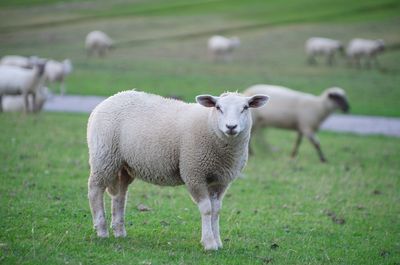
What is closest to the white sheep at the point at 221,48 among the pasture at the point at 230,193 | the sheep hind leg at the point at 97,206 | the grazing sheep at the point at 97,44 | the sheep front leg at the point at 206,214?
the pasture at the point at 230,193

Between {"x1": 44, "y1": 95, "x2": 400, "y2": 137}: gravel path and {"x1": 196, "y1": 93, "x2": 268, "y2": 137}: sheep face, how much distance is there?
44.1ft

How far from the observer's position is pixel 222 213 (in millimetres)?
9438

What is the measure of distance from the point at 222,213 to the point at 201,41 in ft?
134

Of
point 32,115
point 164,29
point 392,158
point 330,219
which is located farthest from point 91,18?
point 330,219

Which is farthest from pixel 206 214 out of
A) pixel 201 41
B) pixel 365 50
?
pixel 201 41

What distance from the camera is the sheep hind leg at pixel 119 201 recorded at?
24.7 ft

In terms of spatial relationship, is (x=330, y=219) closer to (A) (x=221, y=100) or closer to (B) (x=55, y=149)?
(A) (x=221, y=100)

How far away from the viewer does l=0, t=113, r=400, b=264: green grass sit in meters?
6.86

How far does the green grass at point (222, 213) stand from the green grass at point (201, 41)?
1069 cm

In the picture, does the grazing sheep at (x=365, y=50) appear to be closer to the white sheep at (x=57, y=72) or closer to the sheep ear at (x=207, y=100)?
the white sheep at (x=57, y=72)

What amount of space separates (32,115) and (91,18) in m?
47.1

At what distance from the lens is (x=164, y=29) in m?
55.2

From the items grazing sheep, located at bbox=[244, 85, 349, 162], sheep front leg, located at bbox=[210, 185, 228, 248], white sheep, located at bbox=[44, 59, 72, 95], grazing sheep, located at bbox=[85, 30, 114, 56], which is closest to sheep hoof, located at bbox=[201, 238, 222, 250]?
sheep front leg, located at bbox=[210, 185, 228, 248]

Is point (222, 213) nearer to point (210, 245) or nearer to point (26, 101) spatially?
point (210, 245)
